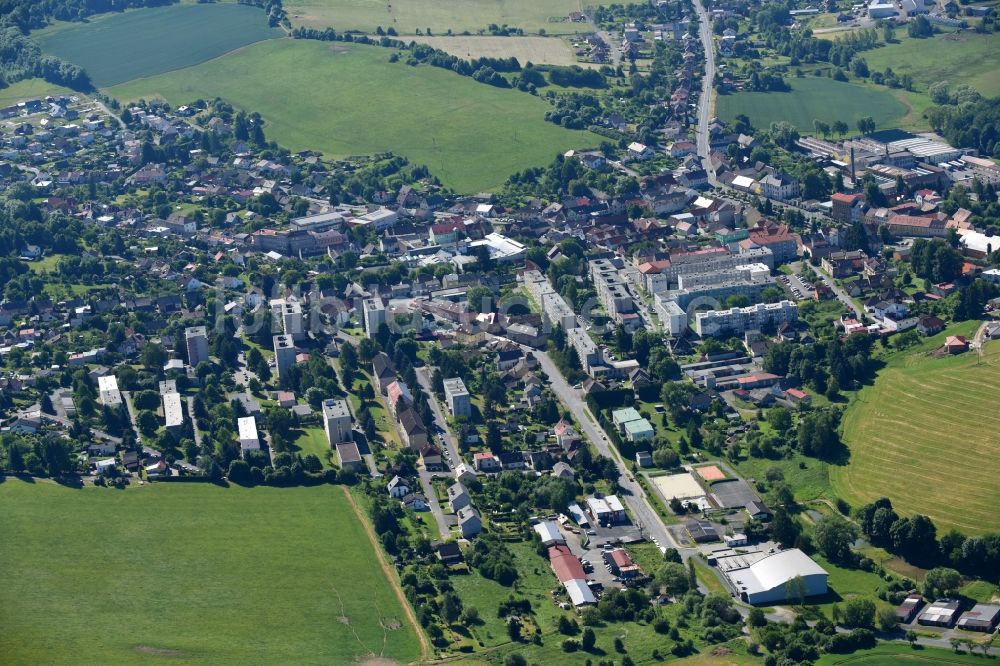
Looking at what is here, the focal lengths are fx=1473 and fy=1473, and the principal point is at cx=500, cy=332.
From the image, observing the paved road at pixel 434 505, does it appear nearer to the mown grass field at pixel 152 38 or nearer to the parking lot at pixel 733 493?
the parking lot at pixel 733 493

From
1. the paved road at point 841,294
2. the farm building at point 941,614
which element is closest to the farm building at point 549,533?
the farm building at point 941,614

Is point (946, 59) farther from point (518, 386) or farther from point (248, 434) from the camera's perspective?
point (248, 434)

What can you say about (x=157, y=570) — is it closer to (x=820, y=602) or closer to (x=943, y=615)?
(x=820, y=602)

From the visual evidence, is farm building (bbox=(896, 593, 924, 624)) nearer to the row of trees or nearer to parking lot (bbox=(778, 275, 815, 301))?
the row of trees

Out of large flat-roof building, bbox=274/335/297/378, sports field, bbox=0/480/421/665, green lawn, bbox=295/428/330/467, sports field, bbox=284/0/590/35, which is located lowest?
sports field, bbox=0/480/421/665

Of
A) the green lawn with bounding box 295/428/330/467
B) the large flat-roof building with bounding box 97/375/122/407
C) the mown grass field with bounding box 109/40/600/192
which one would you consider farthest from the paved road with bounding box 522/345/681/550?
the mown grass field with bounding box 109/40/600/192

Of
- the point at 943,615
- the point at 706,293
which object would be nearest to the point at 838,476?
the point at 943,615
